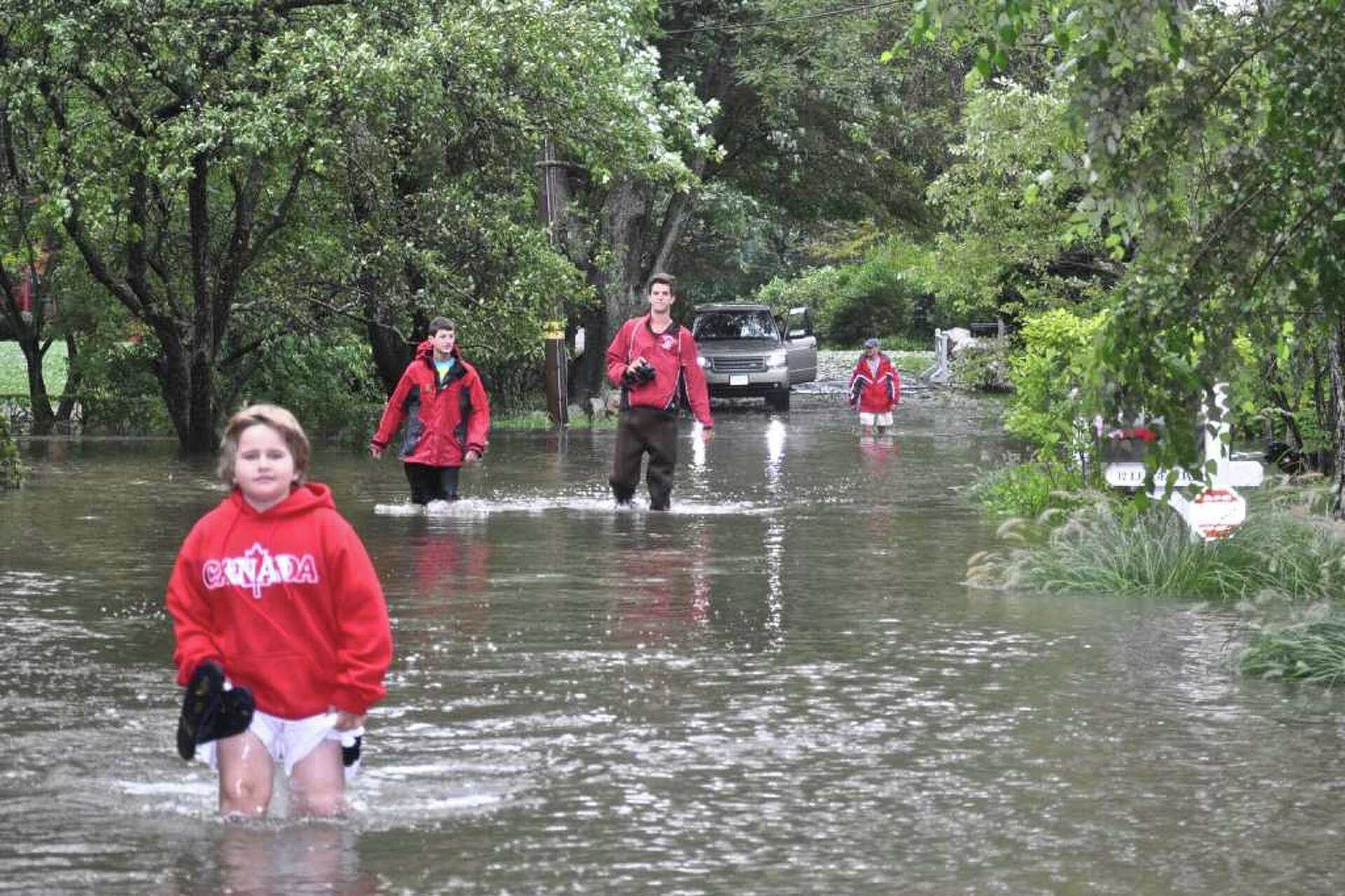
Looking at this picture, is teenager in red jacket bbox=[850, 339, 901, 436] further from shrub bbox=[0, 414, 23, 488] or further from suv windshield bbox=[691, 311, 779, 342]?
shrub bbox=[0, 414, 23, 488]

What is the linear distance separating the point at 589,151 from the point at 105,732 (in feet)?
58.7

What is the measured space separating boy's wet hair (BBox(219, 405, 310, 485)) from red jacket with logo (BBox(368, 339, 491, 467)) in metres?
11.1

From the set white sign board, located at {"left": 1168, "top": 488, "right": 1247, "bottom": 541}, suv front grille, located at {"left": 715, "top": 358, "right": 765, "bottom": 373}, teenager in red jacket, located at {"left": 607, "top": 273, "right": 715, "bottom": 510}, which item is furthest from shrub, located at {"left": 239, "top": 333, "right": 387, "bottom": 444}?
white sign board, located at {"left": 1168, "top": 488, "right": 1247, "bottom": 541}

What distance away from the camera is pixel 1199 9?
1089 cm

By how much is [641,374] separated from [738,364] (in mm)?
25684

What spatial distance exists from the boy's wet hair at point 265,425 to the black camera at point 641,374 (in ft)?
38.1

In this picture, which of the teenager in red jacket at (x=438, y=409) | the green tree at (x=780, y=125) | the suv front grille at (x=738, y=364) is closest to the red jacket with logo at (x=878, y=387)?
the green tree at (x=780, y=125)

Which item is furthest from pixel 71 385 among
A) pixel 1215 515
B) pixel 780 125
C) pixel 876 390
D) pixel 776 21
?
pixel 1215 515

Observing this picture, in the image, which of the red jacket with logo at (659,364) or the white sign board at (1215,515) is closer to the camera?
the white sign board at (1215,515)

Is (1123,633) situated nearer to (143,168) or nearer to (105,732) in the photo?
(105,732)

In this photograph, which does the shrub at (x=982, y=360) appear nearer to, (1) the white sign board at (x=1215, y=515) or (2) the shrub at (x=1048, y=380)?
(2) the shrub at (x=1048, y=380)

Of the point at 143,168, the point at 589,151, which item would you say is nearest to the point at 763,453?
the point at 589,151

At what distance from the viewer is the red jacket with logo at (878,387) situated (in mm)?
33250

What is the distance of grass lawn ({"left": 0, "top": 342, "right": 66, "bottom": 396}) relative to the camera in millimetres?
43312
